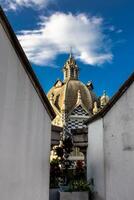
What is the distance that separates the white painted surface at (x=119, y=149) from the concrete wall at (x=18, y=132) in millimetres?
2643

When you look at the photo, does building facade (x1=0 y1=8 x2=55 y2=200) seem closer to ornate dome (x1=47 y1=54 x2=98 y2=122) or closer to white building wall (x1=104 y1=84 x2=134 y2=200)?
white building wall (x1=104 y1=84 x2=134 y2=200)

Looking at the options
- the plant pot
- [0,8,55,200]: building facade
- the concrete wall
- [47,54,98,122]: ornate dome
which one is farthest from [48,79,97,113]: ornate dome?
the concrete wall

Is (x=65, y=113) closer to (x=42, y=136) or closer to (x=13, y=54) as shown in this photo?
(x=42, y=136)

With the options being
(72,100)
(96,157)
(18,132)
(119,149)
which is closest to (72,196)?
(96,157)

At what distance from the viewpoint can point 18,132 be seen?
21.5ft

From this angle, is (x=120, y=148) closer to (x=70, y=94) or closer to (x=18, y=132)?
(x=18, y=132)

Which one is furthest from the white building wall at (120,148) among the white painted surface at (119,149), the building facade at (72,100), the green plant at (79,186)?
the building facade at (72,100)

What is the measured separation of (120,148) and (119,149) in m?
0.07

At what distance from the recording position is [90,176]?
41.5 ft

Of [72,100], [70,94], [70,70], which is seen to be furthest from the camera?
[70,70]

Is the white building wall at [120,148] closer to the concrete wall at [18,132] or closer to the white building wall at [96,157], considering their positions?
the white building wall at [96,157]

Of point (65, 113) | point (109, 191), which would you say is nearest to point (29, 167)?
point (109, 191)

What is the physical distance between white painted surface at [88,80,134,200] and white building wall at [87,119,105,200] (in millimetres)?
37

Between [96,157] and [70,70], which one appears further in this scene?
[70,70]
